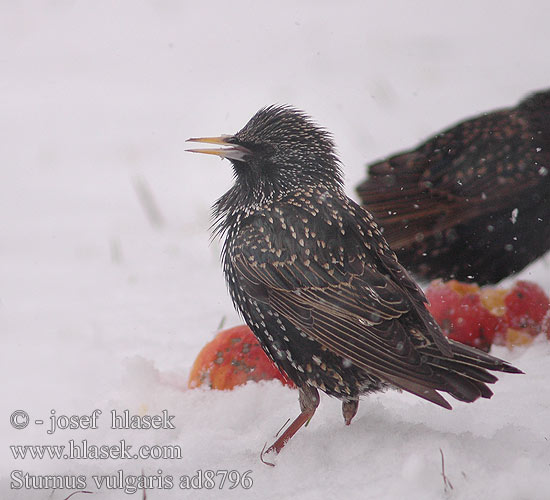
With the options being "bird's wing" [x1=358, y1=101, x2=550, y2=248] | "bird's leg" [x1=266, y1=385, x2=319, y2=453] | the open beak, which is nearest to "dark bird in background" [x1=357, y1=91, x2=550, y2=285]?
"bird's wing" [x1=358, y1=101, x2=550, y2=248]

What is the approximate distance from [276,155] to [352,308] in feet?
1.69

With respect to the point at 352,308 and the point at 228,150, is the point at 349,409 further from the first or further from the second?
the point at 228,150

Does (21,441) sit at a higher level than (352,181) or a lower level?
lower

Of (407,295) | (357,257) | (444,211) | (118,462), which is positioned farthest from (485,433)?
(444,211)

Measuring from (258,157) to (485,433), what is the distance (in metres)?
0.93

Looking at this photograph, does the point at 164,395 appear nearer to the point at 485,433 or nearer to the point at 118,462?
the point at 118,462

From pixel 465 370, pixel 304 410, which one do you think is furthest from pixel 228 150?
pixel 465 370

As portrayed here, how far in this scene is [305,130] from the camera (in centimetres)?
213

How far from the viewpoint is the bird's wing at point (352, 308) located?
1756 millimetres

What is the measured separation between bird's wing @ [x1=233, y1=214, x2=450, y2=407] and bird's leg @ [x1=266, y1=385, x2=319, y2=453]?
212 mm

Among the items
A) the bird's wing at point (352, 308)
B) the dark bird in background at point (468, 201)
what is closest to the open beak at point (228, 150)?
the bird's wing at point (352, 308)

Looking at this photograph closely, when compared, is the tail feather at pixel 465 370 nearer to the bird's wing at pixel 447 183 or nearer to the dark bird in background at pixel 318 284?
the dark bird in background at pixel 318 284

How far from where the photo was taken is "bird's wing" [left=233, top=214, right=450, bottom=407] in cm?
176

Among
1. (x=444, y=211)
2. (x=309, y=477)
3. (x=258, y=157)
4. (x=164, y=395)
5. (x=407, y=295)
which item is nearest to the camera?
(x=309, y=477)
